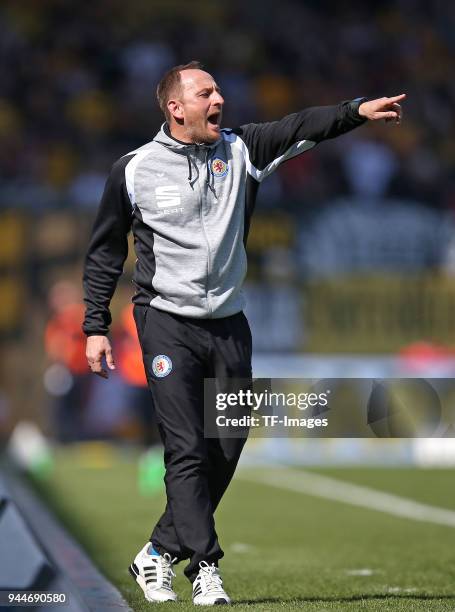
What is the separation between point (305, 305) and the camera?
19125 mm

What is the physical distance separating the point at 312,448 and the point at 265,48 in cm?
848

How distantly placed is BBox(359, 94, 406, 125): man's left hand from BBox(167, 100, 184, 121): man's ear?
0.73 meters

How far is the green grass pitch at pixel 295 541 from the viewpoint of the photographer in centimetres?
626

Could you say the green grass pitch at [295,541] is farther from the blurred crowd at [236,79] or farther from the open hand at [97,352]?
the blurred crowd at [236,79]

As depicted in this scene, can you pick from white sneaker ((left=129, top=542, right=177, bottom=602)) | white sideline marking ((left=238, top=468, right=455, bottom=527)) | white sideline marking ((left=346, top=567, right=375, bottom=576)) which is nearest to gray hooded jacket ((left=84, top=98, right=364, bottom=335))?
white sneaker ((left=129, top=542, right=177, bottom=602))

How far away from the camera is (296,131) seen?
19.4 feet

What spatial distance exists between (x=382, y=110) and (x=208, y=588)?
196 cm

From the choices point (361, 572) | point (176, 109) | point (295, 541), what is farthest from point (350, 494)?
point (176, 109)

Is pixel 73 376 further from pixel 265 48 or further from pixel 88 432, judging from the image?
pixel 265 48

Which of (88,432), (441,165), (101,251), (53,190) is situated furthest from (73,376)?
(101,251)
